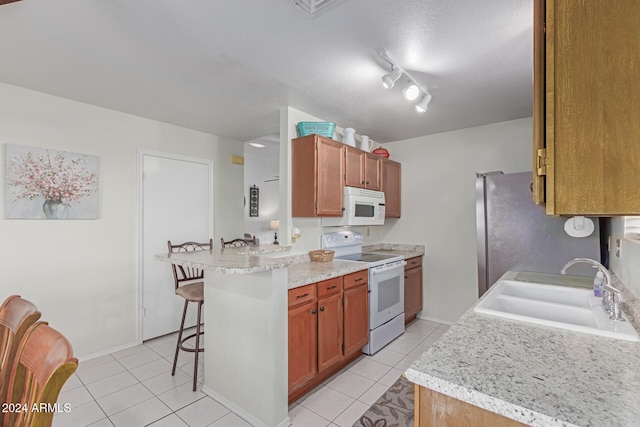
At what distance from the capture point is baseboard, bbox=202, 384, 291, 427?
73.5 inches

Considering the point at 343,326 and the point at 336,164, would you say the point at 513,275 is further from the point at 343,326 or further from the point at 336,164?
the point at 336,164

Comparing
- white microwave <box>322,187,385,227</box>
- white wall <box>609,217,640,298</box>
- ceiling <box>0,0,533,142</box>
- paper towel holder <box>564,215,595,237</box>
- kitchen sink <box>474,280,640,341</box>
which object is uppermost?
ceiling <box>0,0,533,142</box>

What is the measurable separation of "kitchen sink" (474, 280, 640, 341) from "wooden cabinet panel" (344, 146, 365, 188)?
171cm

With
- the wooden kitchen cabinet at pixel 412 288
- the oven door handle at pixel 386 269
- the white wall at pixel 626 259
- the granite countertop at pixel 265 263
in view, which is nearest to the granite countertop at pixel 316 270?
the granite countertop at pixel 265 263

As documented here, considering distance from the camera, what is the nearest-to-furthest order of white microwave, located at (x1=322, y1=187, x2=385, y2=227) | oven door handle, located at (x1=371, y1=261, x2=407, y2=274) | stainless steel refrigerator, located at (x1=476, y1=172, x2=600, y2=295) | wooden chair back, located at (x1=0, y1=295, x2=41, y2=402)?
1. wooden chair back, located at (x1=0, y1=295, x2=41, y2=402)
2. stainless steel refrigerator, located at (x1=476, y1=172, x2=600, y2=295)
3. oven door handle, located at (x1=371, y1=261, x2=407, y2=274)
4. white microwave, located at (x1=322, y1=187, x2=385, y2=227)

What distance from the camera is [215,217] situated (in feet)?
12.7

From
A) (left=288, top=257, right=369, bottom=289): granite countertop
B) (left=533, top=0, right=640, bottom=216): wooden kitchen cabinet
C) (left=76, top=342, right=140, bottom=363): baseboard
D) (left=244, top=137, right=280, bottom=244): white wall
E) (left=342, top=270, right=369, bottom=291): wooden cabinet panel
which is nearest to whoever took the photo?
(left=533, top=0, right=640, bottom=216): wooden kitchen cabinet

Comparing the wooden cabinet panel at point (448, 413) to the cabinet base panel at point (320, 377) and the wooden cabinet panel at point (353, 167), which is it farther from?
the wooden cabinet panel at point (353, 167)

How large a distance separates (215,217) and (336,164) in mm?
1835

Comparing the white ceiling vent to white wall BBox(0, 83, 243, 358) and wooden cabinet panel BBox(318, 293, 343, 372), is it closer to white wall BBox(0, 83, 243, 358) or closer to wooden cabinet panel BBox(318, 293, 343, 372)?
wooden cabinet panel BBox(318, 293, 343, 372)

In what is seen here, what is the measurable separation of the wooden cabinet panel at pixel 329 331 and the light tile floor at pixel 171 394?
21 cm

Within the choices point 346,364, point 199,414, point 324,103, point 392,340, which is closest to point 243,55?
point 324,103

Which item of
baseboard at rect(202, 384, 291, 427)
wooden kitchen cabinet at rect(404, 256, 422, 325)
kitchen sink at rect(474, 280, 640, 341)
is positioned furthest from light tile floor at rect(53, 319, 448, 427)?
kitchen sink at rect(474, 280, 640, 341)

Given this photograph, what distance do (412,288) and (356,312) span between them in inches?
51.0
